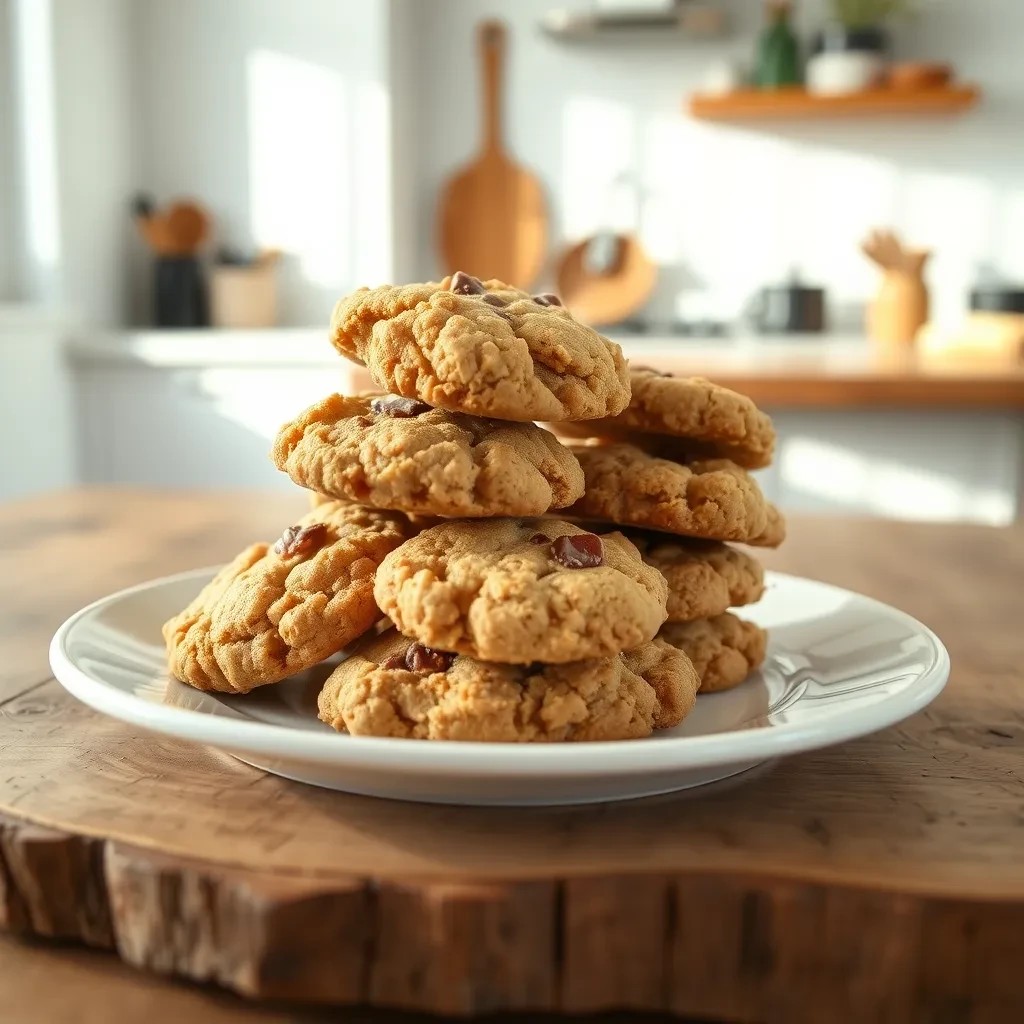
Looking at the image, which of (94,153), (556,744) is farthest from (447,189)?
(556,744)

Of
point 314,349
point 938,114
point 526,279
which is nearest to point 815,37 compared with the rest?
point 938,114

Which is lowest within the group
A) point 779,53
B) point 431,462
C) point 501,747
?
point 501,747

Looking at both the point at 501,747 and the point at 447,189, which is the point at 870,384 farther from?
the point at 501,747

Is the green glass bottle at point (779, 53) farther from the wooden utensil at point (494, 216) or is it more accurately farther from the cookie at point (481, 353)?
the cookie at point (481, 353)

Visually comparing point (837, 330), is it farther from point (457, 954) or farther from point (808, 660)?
point (457, 954)

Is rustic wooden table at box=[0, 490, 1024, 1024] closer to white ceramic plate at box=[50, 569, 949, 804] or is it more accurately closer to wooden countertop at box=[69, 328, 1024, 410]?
white ceramic plate at box=[50, 569, 949, 804]
